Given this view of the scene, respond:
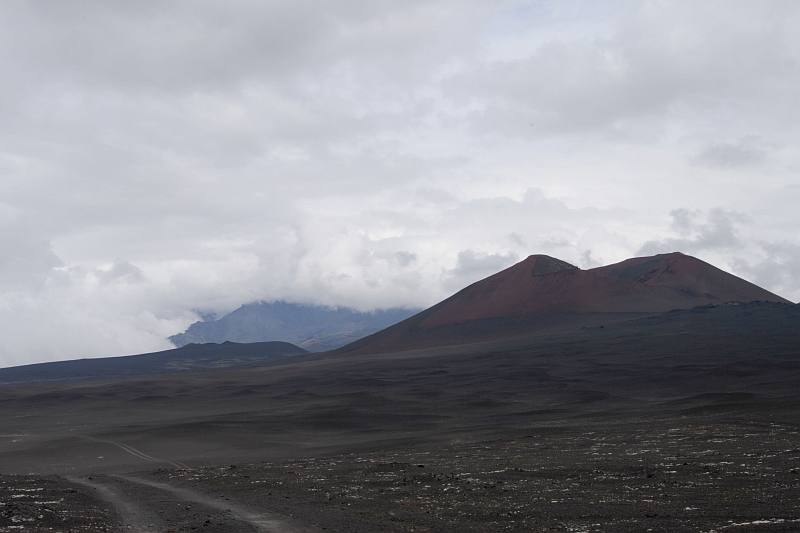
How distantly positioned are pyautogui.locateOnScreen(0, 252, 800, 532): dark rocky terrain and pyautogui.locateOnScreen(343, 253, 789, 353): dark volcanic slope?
1558 inches

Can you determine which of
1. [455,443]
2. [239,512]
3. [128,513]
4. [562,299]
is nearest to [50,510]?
[128,513]

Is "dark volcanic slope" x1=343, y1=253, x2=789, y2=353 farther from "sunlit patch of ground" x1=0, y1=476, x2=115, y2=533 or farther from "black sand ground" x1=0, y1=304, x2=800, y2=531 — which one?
"sunlit patch of ground" x1=0, y1=476, x2=115, y2=533

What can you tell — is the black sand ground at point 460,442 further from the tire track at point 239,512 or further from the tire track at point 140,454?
the tire track at point 140,454

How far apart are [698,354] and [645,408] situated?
148 ft

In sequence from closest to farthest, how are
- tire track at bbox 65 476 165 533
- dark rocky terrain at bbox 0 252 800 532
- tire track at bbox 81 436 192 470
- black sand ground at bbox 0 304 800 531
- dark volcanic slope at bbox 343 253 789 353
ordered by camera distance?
1. tire track at bbox 65 476 165 533
2. dark rocky terrain at bbox 0 252 800 532
3. black sand ground at bbox 0 304 800 531
4. tire track at bbox 81 436 192 470
5. dark volcanic slope at bbox 343 253 789 353

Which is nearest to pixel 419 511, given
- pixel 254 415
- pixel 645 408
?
pixel 645 408

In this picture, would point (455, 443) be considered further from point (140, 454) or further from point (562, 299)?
point (562, 299)

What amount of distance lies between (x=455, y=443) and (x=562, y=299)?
450 feet

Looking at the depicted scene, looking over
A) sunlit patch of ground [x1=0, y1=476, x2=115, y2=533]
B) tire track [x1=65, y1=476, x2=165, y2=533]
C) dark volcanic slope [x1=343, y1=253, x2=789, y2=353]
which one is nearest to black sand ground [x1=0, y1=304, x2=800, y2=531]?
tire track [x1=65, y1=476, x2=165, y2=533]

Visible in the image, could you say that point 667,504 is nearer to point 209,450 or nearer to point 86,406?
point 209,450

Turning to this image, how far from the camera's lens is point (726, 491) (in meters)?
21.4

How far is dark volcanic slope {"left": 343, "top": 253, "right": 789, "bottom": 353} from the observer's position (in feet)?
543

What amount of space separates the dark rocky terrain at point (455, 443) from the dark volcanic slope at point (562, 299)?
39.6m

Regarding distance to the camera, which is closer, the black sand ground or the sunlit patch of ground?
the sunlit patch of ground
